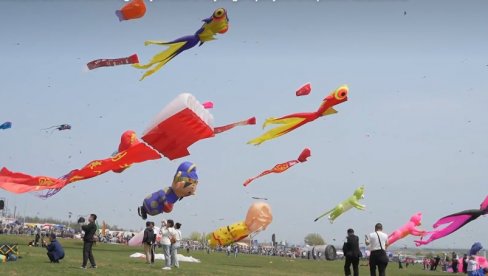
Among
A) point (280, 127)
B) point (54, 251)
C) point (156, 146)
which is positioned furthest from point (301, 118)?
point (54, 251)

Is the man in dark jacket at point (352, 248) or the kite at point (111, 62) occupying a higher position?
the kite at point (111, 62)

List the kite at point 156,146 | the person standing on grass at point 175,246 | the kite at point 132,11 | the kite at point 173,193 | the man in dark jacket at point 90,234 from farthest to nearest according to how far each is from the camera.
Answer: the kite at point 173,193, the kite at point 156,146, the person standing on grass at point 175,246, the man in dark jacket at point 90,234, the kite at point 132,11

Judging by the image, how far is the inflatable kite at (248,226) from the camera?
3509cm

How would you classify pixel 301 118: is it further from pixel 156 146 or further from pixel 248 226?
pixel 248 226

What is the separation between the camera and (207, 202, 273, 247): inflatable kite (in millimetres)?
35091

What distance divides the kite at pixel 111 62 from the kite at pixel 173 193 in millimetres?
9894

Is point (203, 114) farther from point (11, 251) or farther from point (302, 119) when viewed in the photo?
point (11, 251)

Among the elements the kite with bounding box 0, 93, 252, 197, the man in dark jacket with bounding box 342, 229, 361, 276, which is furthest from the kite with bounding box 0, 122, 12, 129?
the man in dark jacket with bounding box 342, 229, 361, 276

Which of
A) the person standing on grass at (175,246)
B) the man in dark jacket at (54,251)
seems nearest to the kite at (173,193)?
the person standing on grass at (175,246)

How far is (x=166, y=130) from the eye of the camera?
2194 centimetres

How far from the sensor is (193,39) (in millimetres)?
16656

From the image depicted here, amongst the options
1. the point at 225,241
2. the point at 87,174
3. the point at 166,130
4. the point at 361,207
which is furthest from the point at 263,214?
the point at 166,130

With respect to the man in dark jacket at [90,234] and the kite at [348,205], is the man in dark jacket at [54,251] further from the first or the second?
the kite at [348,205]

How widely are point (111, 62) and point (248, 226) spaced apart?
63.7 ft
